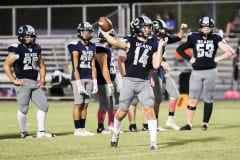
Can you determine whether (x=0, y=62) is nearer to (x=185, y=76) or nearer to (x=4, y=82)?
(x=4, y=82)

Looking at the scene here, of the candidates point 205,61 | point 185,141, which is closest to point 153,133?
point 185,141

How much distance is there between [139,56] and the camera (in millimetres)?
11633

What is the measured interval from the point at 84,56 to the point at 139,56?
2.12 m

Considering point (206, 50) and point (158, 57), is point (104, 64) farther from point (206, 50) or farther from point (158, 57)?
point (158, 57)

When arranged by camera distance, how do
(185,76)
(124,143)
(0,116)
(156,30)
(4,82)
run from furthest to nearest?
(4,82) < (185,76) < (0,116) < (156,30) < (124,143)

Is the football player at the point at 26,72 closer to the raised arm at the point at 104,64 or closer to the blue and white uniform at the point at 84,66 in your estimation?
the blue and white uniform at the point at 84,66

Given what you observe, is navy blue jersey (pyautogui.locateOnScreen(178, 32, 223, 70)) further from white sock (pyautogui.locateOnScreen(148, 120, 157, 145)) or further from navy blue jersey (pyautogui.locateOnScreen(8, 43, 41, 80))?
white sock (pyautogui.locateOnScreen(148, 120, 157, 145))

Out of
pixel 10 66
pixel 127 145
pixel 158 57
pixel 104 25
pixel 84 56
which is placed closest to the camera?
pixel 158 57

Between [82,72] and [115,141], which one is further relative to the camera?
[82,72]

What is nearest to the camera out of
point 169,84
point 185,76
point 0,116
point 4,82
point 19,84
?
point 19,84

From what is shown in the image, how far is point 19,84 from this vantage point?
13.3 meters

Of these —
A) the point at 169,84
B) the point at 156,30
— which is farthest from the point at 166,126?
the point at 156,30

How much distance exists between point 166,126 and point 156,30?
2.09 meters

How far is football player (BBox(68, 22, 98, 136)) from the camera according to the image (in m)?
13.5
